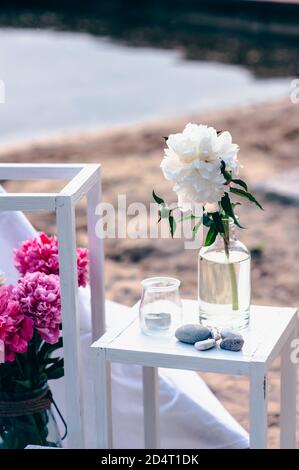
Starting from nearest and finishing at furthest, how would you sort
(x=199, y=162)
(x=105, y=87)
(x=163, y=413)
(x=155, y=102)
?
(x=199, y=162) → (x=163, y=413) → (x=155, y=102) → (x=105, y=87)

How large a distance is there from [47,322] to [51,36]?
829 centimetres

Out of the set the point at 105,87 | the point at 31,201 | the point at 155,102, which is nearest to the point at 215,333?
the point at 31,201

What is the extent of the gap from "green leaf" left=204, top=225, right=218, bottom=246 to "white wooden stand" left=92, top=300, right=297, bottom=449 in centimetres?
17

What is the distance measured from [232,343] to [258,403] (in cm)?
11

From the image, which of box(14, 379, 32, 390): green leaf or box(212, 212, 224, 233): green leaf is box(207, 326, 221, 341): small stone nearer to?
box(212, 212, 224, 233): green leaf

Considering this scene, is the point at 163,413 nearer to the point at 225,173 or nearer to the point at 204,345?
the point at 204,345

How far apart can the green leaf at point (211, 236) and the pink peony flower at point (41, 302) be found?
0.96 ft

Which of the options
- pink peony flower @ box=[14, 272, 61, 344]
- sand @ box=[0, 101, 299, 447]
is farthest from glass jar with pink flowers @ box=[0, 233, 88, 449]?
sand @ box=[0, 101, 299, 447]

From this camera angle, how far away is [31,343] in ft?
5.90

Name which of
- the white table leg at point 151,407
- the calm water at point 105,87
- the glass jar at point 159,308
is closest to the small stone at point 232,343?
Answer: the glass jar at point 159,308

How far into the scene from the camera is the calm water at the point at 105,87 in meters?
6.25

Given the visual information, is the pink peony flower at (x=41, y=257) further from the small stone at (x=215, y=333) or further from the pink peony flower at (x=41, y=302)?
the small stone at (x=215, y=333)

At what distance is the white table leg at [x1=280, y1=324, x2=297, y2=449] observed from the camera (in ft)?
5.98

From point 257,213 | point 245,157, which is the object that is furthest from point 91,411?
point 245,157
